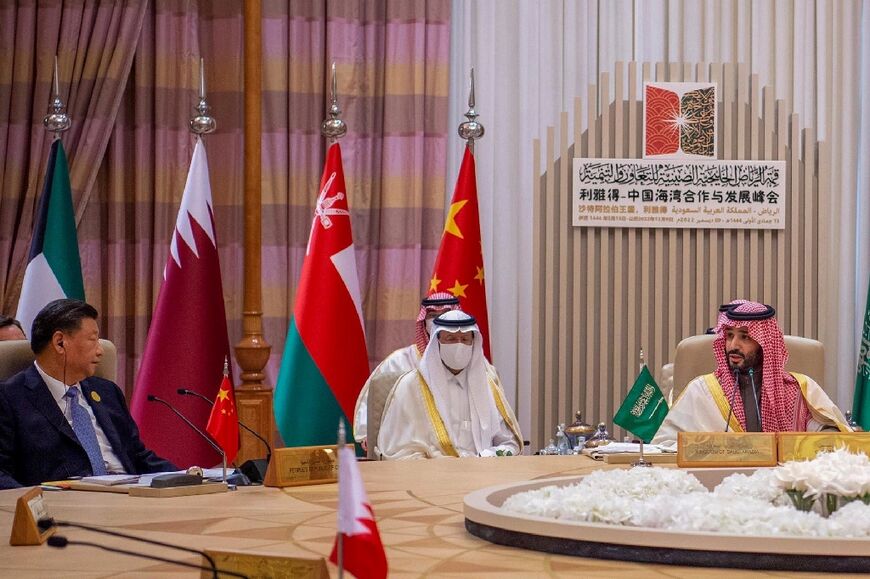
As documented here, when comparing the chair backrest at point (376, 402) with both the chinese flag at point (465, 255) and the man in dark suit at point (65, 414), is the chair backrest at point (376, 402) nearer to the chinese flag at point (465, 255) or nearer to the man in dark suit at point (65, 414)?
the man in dark suit at point (65, 414)

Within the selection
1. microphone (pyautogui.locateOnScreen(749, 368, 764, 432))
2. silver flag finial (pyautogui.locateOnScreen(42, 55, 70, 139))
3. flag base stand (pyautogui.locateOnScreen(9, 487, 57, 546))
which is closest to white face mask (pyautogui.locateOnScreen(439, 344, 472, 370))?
microphone (pyautogui.locateOnScreen(749, 368, 764, 432))

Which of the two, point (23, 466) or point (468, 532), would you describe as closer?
point (468, 532)

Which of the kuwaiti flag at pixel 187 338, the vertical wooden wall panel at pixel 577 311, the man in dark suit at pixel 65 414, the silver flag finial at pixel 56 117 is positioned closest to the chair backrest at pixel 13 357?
the man in dark suit at pixel 65 414

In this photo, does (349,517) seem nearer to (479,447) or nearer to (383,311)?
(479,447)

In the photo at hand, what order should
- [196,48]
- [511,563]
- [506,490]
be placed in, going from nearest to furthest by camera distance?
1. [511,563]
2. [506,490]
3. [196,48]

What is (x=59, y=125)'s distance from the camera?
6.07 metres

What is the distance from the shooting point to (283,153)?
22.8 feet

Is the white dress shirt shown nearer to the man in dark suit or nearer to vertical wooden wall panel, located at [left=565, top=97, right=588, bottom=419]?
the man in dark suit

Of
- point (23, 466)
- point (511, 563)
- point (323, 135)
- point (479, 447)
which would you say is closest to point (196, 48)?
point (323, 135)

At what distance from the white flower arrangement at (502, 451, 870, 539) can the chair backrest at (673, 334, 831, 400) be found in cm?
275

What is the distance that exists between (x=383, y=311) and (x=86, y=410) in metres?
2.99

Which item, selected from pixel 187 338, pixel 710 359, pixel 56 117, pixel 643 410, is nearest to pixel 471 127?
pixel 187 338

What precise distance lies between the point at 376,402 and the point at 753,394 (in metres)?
1.59

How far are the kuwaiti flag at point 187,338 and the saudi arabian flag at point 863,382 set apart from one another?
3.44 m
